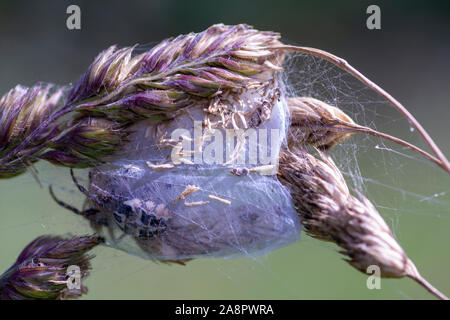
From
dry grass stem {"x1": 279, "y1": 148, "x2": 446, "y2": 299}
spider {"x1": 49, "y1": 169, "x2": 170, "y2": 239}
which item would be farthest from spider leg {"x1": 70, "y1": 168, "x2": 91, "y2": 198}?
dry grass stem {"x1": 279, "y1": 148, "x2": 446, "y2": 299}

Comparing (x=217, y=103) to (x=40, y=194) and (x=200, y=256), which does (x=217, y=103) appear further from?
(x=40, y=194)

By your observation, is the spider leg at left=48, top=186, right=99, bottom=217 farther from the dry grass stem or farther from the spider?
the dry grass stem

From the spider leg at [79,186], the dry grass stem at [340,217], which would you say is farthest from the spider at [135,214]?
the dry grass stem at [340,217]

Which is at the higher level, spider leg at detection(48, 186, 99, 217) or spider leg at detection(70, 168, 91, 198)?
spider leg at detection(70, 168, 91, 198)

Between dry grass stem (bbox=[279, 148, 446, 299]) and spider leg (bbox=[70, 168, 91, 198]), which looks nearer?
dry grass stem (bbox=[279, 148, 446, 299])

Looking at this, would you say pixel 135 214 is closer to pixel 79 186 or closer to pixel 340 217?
pixel 79 186

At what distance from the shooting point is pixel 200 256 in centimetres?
68

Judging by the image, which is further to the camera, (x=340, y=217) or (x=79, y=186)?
(x=79, y=186)

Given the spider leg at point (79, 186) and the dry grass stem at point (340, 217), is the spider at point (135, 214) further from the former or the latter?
the dry grass stem at point (340, 217)

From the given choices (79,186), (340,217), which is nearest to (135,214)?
(79,186)

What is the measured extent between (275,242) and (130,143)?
244mm

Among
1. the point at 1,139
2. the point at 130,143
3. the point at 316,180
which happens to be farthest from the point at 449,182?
the point at 1,139

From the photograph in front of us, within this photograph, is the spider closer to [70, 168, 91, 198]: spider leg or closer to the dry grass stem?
[70, 168, 91, 198]: spider leg

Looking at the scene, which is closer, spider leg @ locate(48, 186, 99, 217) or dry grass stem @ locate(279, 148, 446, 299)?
dry grass stem @ locate(279, 148, 446, 299)
